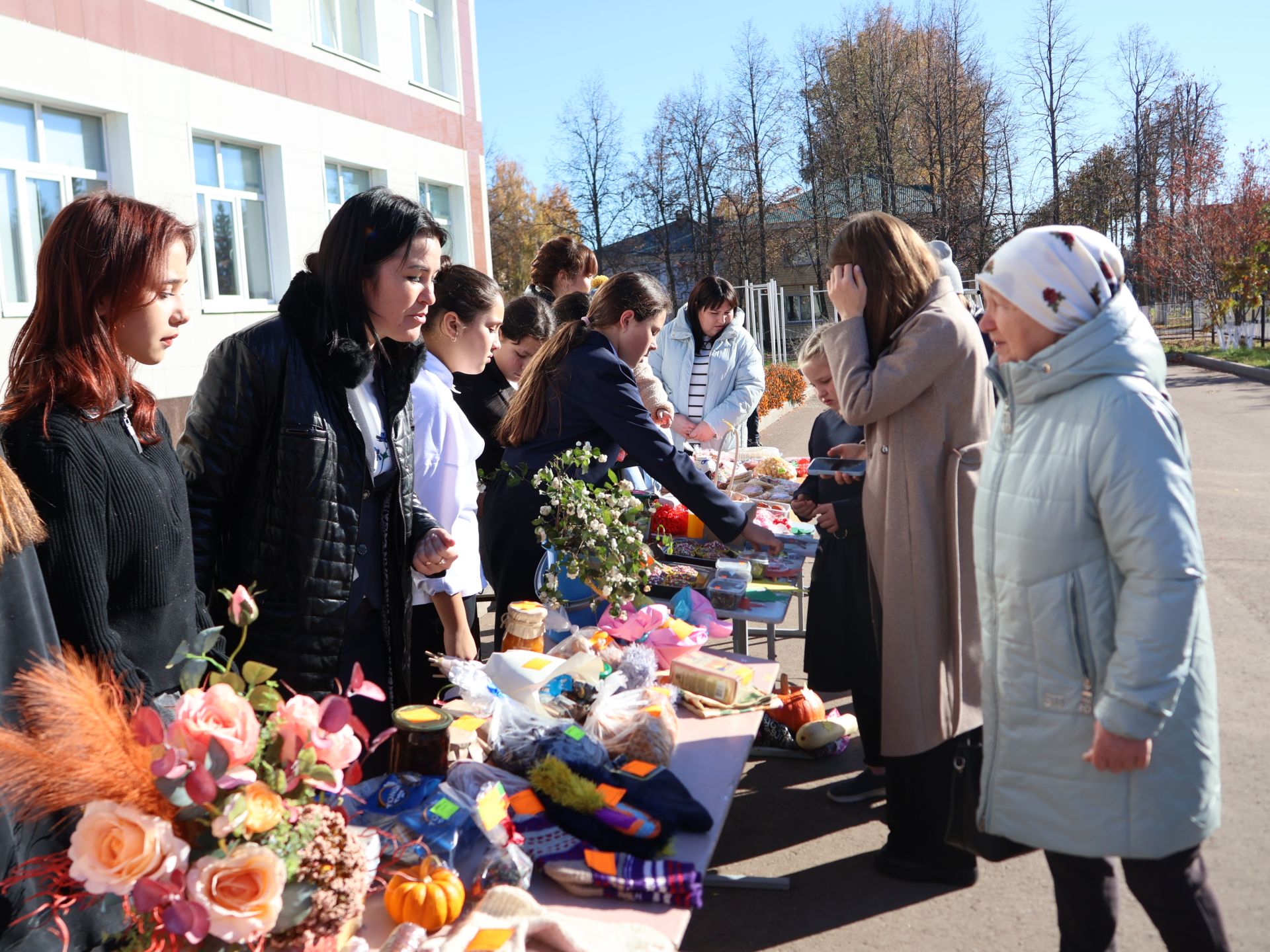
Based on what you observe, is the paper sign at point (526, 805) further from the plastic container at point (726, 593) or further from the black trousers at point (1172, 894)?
the plastic container at point (726, 593)

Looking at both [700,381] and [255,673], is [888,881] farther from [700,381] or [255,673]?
[700,381]

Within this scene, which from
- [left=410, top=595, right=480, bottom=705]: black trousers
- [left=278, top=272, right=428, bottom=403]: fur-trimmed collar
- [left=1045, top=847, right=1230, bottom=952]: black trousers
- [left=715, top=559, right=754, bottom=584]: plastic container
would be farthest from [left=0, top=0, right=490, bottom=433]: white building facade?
[left=1045, top=847, right=1230, bottom=952]: black trousers

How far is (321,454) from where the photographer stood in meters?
2.27

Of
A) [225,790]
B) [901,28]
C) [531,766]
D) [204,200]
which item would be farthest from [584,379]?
[901,28]

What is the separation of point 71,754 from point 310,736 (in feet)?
0.95

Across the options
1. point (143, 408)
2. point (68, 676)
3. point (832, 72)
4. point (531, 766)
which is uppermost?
point (832, 72)

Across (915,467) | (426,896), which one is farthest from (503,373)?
(426,896)

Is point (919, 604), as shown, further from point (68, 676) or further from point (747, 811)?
point (68, 676)

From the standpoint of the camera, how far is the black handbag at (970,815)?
2.25 meters

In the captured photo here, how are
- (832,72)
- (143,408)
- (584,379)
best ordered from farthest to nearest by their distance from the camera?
1. (832,72)
2. (584,379)
3. (143,408)

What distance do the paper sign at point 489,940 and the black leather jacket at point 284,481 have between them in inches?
33.2

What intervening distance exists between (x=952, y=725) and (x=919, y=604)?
39 cm

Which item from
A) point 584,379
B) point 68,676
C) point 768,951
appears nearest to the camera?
point 68,676

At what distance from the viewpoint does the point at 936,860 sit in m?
3.17
